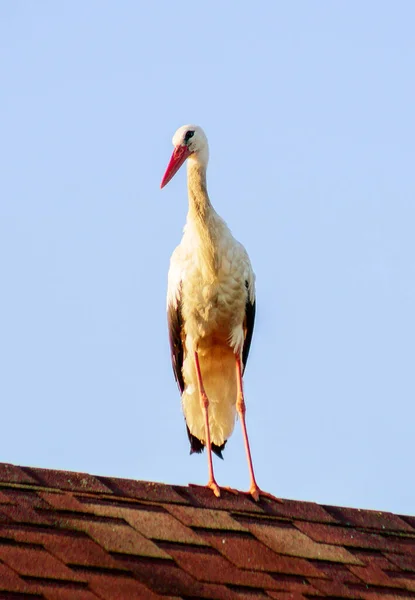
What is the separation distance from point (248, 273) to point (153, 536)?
4.40 m

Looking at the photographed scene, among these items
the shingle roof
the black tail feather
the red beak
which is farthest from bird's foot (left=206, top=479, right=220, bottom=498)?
the red beak

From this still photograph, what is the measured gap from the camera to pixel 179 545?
6.00 m

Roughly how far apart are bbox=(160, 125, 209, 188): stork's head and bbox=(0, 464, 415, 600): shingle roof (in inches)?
162

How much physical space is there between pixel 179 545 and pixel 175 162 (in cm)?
503

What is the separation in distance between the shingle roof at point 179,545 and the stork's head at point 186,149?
13.5ft

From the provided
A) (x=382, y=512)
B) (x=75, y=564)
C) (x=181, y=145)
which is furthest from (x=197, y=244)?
(x=75, y=564)

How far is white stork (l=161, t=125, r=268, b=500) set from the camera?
33.1 ft

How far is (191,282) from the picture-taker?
10.1m

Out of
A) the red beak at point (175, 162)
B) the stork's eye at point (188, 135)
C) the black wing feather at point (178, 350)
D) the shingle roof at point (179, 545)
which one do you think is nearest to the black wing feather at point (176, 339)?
the black wing feather at point (178, 350)

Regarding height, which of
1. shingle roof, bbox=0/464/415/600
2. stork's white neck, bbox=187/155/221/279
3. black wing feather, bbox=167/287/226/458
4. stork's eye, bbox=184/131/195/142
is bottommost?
shingle roof, bbox=0/464/415/600

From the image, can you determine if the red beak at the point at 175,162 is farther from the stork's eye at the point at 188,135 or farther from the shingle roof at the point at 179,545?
the shingle roof at the point at 179,545

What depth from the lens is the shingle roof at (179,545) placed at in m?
5.45

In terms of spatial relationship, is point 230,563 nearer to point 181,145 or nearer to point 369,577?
point 369,577

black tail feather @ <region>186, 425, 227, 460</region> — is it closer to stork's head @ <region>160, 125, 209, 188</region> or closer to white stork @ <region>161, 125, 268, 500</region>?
white stork @ <region>161, 125, 268, 500</region>
